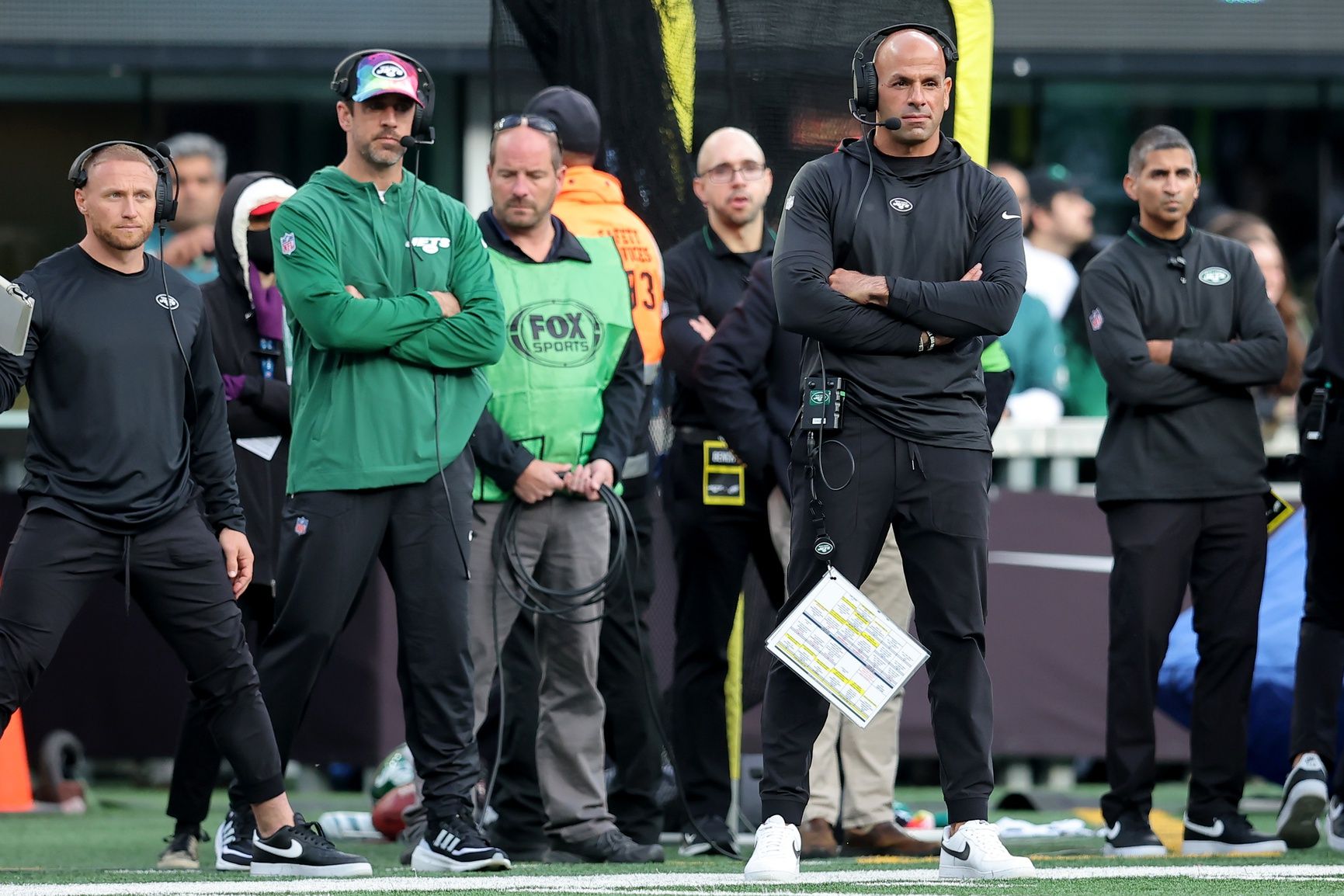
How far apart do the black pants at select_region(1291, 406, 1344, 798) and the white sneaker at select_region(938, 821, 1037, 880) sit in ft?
7.05

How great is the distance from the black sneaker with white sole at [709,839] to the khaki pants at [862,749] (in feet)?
0.90

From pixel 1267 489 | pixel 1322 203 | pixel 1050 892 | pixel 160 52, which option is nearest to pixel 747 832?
pixel 1267 489

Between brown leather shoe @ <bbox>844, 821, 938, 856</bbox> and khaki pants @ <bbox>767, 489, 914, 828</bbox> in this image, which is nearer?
brown leather shoe @ <bbox>844, 821, 938, 856</bbox>

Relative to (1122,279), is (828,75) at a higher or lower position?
higher

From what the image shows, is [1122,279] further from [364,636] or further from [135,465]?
[364,636]

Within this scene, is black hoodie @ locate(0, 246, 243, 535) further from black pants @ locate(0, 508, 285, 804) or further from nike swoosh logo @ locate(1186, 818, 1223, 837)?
nike swoosh logo @ locate(1186, 818, 1223, 837)

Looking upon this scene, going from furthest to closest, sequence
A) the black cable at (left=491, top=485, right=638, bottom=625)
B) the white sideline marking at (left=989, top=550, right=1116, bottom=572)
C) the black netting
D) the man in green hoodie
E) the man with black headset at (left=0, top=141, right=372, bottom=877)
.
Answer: the white sideline marking at (left=989, top=550, right=1116, bottom=572) < the black netting < the black cable at (left=491, top=485, right=638, bottom=625) < the man in green hoodie < the man with black headset at (left=0, top=141, right=372, bottom=877)

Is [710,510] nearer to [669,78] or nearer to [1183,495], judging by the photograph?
[1183,495]

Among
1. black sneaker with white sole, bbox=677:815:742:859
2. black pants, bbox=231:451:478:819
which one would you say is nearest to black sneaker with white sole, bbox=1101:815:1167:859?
black sneaker with white sole, bbox=677:815:742:859

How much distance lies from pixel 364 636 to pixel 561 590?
3055 mm

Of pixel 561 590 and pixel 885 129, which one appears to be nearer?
pixel 885 129

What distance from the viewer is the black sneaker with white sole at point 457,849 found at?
22.0 feet

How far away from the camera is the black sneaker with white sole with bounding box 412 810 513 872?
6691mm

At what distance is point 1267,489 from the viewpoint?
7820 millimetres
